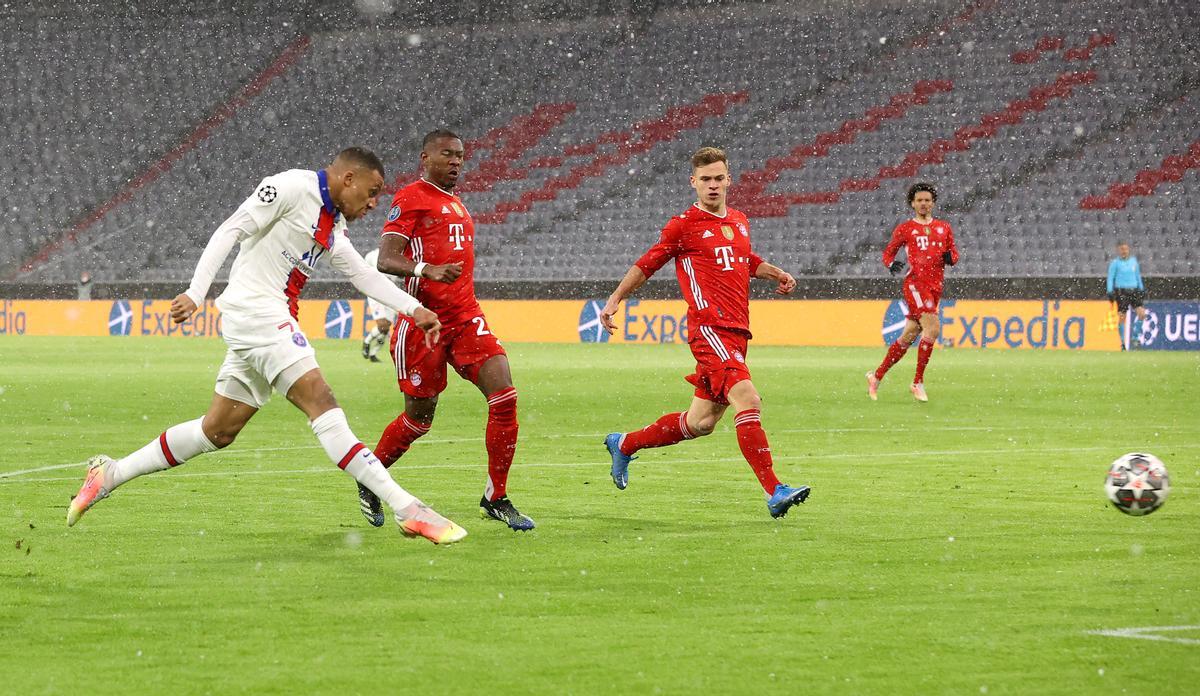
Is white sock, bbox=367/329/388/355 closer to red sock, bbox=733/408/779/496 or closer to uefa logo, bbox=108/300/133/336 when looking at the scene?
uefa logo, bbox=108/300/133/336

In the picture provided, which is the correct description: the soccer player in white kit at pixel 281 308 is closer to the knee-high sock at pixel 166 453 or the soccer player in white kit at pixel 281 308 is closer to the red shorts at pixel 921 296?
the knee-high sock at pixel 166 453

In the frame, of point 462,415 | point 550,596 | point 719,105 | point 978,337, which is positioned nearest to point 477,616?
point 550,596

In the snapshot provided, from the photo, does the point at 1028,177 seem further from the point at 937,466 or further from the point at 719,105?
the point at 937,466

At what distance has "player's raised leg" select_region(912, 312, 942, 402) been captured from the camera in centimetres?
1769

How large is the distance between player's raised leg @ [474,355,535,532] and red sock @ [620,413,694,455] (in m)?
1.22

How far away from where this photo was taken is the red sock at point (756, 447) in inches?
335

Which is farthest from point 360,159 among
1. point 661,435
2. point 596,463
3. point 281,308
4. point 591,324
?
point 591,324

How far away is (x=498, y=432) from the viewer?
328 inches

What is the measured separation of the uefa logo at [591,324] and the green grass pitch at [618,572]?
18931 millimetres

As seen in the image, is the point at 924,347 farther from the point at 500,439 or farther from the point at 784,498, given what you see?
the point at 500,439

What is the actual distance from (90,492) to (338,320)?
2899 centimetres

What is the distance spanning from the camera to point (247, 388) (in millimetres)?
7500

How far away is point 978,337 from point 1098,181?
6.29 meters

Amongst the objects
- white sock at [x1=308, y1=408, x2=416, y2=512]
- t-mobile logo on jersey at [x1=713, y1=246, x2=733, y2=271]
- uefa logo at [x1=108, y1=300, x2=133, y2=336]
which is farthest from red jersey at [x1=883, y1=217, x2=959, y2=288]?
uefa logo at [x1=108, y1=300, x2=133, y2=336]
